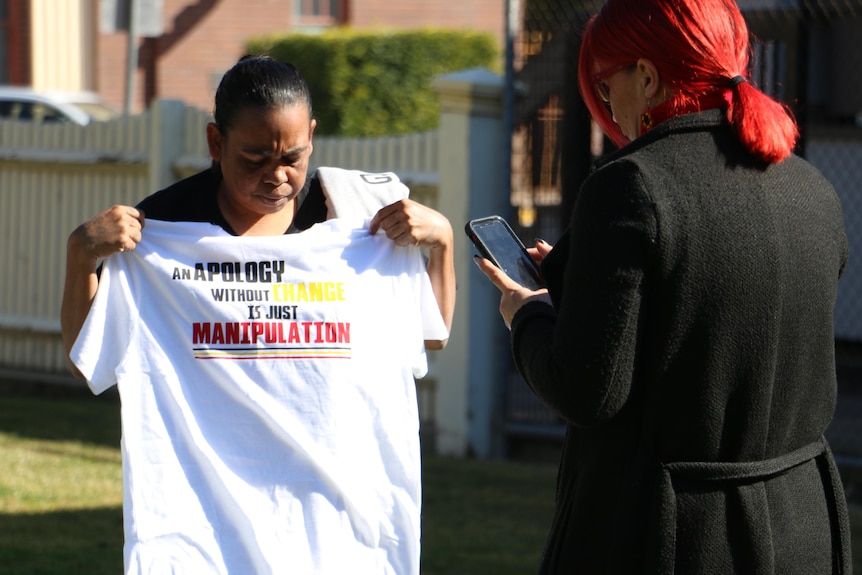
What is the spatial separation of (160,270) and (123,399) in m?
0.30

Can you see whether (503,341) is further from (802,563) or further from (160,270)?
(802,563)

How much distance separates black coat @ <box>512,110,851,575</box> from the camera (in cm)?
229

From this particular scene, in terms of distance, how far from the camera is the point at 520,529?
6215mm

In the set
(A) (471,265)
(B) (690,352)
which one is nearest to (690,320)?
(B) (690,352)

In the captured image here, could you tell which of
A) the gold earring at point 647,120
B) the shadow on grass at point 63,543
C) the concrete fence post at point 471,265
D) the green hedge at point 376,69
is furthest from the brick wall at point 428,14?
the gold earring at point 647,120

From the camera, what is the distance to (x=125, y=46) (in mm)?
22297

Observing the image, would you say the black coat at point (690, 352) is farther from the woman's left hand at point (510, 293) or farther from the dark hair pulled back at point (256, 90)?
the dark hair pulled back at point (256, 90)

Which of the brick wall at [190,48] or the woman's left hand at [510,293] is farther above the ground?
the brick wall at [190,48]

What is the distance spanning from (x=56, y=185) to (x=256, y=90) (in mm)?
6825

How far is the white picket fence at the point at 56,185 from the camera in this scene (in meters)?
8.81

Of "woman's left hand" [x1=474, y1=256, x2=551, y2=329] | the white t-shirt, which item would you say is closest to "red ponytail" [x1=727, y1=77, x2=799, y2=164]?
"woman's left hand" [x1=474, y1=256, x2=551, y2=329]

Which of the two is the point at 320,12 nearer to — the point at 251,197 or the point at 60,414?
the point at 60,414

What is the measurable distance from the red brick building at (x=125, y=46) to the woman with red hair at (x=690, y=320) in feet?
65.2

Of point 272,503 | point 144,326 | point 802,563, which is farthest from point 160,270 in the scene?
point 802,563
